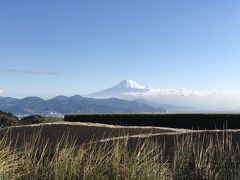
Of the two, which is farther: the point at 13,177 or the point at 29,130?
the point at 29,130

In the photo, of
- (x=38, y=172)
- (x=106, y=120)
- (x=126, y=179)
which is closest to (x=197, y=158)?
(x=126, y=179)

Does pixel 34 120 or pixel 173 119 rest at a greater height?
pixel 173 119

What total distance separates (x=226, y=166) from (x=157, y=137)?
4215 millimetres

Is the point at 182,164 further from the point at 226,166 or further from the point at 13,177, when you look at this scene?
the point at 13,177

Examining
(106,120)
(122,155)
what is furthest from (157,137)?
(106,120)

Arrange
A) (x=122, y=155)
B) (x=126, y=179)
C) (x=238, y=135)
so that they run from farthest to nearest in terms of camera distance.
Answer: (x=238, y=135) → (x=122, y=155) → (x=126, y=179)

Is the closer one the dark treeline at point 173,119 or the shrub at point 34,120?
the dark treeline at point 173,119

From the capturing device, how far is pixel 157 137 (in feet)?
34.7

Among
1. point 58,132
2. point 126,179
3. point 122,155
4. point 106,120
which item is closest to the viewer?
point 126,179

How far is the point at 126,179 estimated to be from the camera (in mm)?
6250

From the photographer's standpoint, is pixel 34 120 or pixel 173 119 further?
pixel 34 120

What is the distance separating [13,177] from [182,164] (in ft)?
7.43

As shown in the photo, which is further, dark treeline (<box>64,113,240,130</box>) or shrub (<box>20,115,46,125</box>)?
shrub (<box>20,115,46,125</box>)

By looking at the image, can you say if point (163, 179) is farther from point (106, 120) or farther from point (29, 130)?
point (106, 120)
